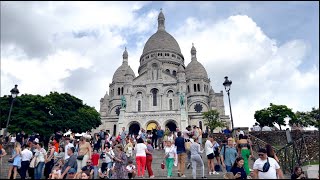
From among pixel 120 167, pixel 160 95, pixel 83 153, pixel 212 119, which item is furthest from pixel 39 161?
pixel 160 95

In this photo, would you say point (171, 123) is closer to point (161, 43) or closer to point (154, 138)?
point (161, 43)

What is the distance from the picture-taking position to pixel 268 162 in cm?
720

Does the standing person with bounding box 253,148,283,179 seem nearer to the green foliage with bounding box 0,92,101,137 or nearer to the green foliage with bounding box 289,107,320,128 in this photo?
the green foliage with bounding box 0,92,101,137

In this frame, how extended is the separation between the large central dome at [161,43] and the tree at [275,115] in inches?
960

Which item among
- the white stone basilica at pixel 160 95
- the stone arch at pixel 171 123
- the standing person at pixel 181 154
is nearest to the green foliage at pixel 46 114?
the white stone basilica at pixel 160 95

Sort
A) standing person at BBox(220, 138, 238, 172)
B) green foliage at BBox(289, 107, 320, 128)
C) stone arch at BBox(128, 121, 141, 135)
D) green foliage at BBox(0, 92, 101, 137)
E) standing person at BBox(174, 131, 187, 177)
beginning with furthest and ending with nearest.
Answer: green foliage at BBox(289, 107, 320, 128)
stone arch at BBox(128, 121, 141, 135)
green foliage at BBox(0, 92, 101, 137)
standing person at BBox(174, 131, 187, 177)
standing person at BBox(220, 138, 238, 172)

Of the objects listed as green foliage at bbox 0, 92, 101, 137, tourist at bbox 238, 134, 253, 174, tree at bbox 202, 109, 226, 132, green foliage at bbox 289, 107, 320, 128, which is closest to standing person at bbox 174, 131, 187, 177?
tourist at bbox 238, 134, 253, 174

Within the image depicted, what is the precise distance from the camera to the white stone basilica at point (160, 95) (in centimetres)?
4359

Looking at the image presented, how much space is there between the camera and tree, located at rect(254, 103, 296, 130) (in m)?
44.6

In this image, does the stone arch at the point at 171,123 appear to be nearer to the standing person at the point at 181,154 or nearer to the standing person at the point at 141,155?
the standing person at the point at 181,154

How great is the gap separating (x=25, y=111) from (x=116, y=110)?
2136 centimetres

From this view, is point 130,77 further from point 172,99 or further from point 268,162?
point 268,162

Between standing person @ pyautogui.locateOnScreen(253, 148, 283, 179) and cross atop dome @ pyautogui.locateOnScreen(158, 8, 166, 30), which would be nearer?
standing person @ pyautogui.locateOnScreen(253, 148, 283, 179)

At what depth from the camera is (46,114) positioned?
3606 centimetres
